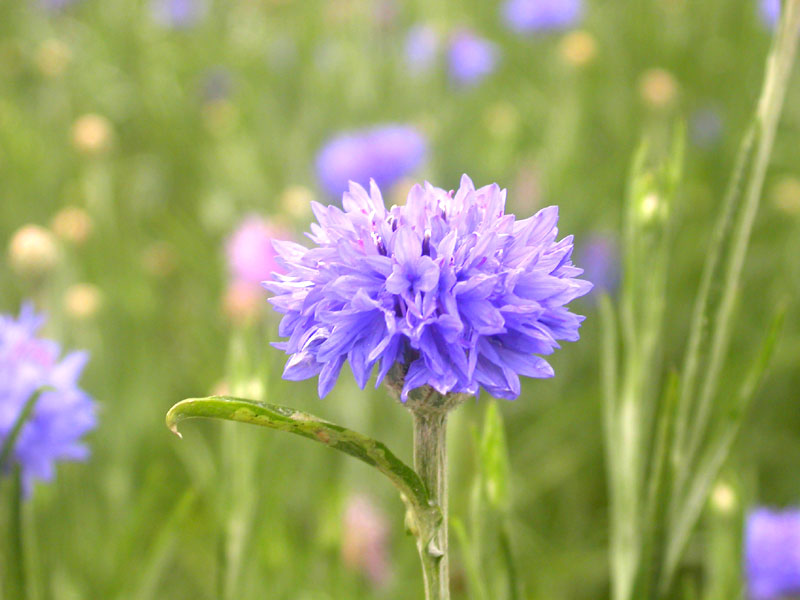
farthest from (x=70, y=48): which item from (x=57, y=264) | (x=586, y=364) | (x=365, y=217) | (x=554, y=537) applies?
(x=365, y=217)

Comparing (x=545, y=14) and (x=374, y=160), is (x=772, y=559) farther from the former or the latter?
(x=545, y=14)

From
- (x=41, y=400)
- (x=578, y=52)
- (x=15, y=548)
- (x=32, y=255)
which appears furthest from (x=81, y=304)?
(x=578, y=52)

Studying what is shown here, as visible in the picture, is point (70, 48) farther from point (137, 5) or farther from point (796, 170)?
point (796, 170)

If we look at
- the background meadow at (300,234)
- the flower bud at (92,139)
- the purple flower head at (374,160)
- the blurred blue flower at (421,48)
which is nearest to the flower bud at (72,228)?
the background meadow at (300,234)

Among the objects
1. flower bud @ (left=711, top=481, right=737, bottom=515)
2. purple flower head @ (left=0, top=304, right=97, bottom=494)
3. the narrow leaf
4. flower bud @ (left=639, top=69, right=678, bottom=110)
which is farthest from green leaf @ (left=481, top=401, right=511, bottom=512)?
flower bud @ (left=639, top=69, right=678, bottom=110)

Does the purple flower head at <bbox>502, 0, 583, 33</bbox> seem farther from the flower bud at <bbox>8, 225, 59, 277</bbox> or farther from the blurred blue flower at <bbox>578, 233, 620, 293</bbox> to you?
the flower bud at <bbox>8, 225, 59, 277</bbox>

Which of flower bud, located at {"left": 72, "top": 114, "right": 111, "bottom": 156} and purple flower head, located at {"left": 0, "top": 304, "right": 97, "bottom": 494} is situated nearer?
purple flower head, located at {"left": 0, "top": 304, "right": 97, "bottom": 494}
